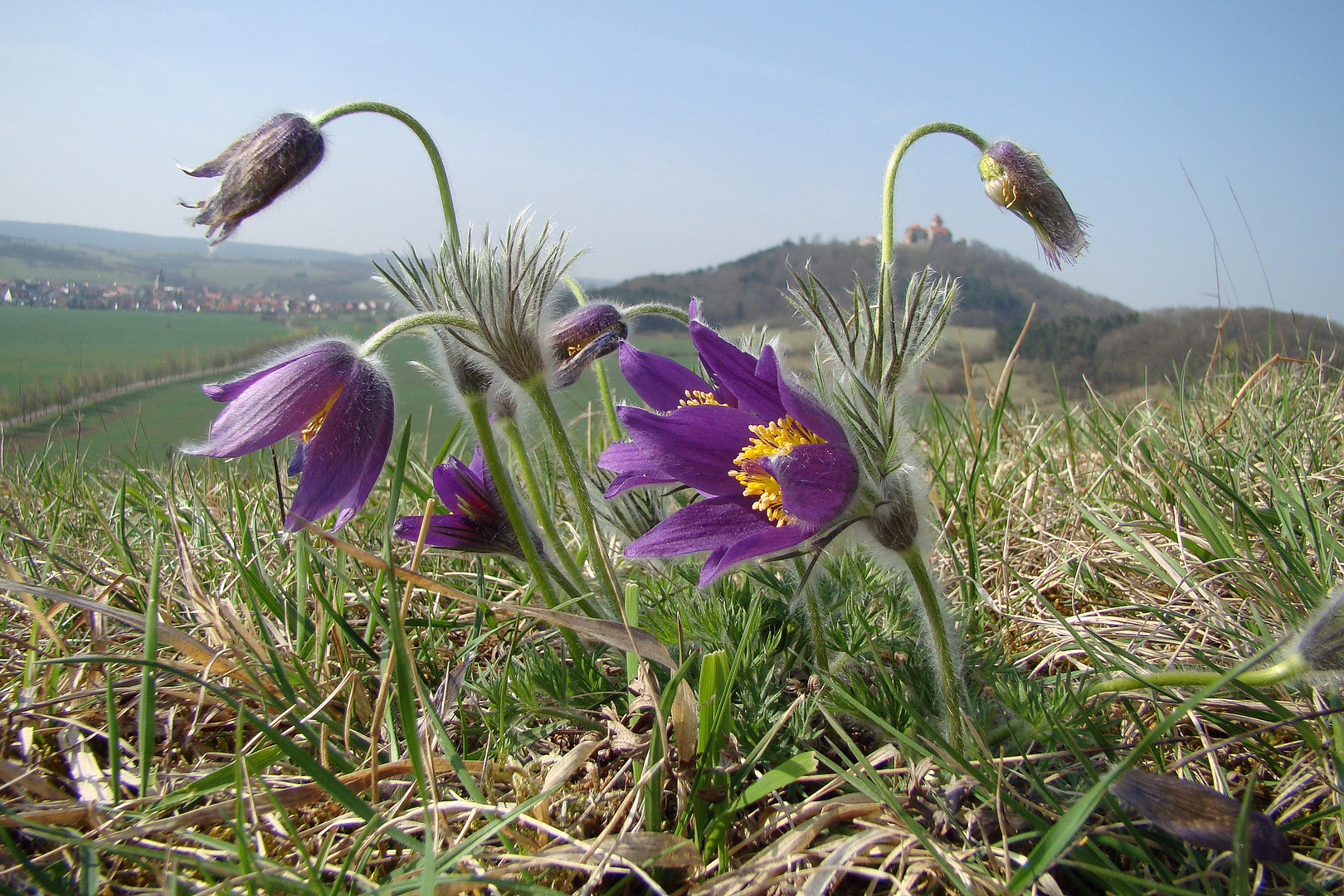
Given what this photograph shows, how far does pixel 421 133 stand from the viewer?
4.94 feet

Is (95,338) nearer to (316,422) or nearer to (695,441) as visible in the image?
(316,422)

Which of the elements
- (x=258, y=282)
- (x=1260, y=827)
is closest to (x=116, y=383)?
(x=1260, y=827)

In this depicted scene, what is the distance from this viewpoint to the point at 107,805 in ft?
3.86

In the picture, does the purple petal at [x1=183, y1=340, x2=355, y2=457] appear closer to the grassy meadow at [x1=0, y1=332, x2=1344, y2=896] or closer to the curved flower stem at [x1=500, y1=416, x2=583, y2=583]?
the grassy meadow at [x1=0, y1=332, x2=1344, y2=896]

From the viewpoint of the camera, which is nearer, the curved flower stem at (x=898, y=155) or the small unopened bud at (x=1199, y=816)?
the small unopened bud at (x=1199, y=816)

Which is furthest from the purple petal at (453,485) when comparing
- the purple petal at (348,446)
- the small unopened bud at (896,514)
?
the small unopened bud at (896,514)

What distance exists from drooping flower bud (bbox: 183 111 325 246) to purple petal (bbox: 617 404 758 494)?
867mm

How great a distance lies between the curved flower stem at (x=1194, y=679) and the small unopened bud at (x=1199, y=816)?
0.15 m

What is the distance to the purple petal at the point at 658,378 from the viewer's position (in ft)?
4.71

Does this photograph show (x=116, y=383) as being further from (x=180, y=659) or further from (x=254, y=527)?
(x=180, y=659)

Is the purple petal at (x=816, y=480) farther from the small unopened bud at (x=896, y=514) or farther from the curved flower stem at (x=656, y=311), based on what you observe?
the curved flower stem at (x=656, y=311)

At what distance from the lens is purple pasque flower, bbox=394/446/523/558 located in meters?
1.57

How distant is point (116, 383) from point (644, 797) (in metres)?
4.63

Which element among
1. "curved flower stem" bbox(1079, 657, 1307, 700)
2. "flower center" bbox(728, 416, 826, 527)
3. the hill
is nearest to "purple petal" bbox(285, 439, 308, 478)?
"flower center" bbox(728, 416, 826, 527)
